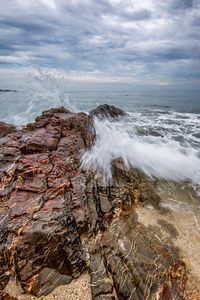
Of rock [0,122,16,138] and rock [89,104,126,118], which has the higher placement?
rock [0,122,16,138]

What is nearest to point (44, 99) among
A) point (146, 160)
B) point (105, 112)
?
point (105, 112)

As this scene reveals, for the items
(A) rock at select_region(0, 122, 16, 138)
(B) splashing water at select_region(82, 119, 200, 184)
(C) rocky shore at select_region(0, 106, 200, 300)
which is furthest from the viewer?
(A) rock at select_region(0, 122, 16, 138)

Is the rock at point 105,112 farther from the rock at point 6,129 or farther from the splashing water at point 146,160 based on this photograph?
the rock at point 6,129

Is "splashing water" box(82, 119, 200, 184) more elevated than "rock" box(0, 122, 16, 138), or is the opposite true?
"rock" box(0, 122, 16, 138)

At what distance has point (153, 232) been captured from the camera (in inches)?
240

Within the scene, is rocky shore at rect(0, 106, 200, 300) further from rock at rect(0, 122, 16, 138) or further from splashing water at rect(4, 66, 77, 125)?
splashing water at rect(4, 66, 77, 125)

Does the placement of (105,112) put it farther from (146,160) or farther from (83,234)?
(83,234)

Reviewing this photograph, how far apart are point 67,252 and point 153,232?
8.05 feet

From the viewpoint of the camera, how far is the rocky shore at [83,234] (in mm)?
4711

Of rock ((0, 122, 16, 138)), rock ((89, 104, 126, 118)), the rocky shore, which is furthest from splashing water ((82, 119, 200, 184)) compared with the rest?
rock ((89, 104, 126, 118))

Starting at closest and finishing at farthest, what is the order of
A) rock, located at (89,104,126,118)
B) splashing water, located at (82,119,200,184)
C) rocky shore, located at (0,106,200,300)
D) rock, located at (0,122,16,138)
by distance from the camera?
1. rocky shore, located at (0,106,200,300)
2. splashing water, located at (82,119,200,184)
3. rock, located at (0,122,16,138)
4. rock, located at (89,104,126,118)

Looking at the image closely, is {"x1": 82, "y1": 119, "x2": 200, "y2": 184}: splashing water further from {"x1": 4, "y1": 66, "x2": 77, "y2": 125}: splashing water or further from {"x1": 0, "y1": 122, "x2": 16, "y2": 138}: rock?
{"x1": 4, "y1": 66, "x2": 77, "y2": 125}: splashing water

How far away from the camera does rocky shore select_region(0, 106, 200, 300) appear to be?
4711 millimetres

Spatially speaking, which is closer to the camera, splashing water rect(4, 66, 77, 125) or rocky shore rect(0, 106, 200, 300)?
rocky shore rect(0, 106, 200, 300)
